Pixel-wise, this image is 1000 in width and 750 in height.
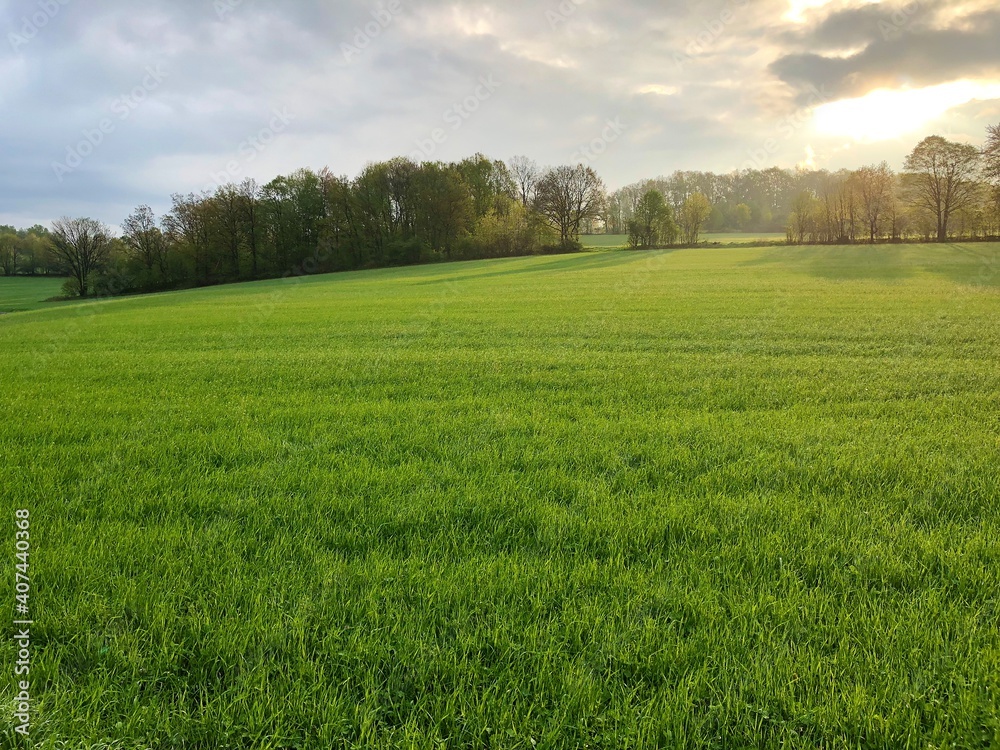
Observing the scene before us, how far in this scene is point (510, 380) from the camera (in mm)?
8203

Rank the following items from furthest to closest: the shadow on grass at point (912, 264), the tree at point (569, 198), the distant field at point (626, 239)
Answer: the distant field at point (626, 239)
the tree at point (569, 198)
the shadow on grass at point (912, 264)

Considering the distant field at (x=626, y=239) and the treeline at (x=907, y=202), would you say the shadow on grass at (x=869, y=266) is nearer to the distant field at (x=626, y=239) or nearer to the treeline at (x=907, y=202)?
the treeline at (x=907, y=202)

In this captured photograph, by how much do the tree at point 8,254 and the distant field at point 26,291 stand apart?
5.43 m

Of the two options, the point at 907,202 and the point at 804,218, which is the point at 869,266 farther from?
the point at 804,218

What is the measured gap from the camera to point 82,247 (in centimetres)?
6600

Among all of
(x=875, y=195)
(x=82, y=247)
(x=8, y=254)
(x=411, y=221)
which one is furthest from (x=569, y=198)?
(x=8, y=254)

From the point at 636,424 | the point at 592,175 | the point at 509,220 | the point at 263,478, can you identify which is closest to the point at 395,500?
the point at 263,478

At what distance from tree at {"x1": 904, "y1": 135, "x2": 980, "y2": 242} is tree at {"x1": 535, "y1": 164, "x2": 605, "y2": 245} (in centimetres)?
4026

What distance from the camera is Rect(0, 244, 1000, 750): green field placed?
218 cm

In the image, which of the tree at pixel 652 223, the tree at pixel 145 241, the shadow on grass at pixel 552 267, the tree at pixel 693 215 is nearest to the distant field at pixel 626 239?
the tree at pixel 693 215

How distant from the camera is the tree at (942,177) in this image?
190 feet

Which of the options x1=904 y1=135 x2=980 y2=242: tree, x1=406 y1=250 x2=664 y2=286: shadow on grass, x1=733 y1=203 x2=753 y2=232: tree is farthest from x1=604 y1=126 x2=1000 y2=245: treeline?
x1=406 y1=250 x2=664 y2=286: shadow on grass

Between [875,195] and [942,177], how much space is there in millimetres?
8907

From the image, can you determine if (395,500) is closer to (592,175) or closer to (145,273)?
(145,273)
